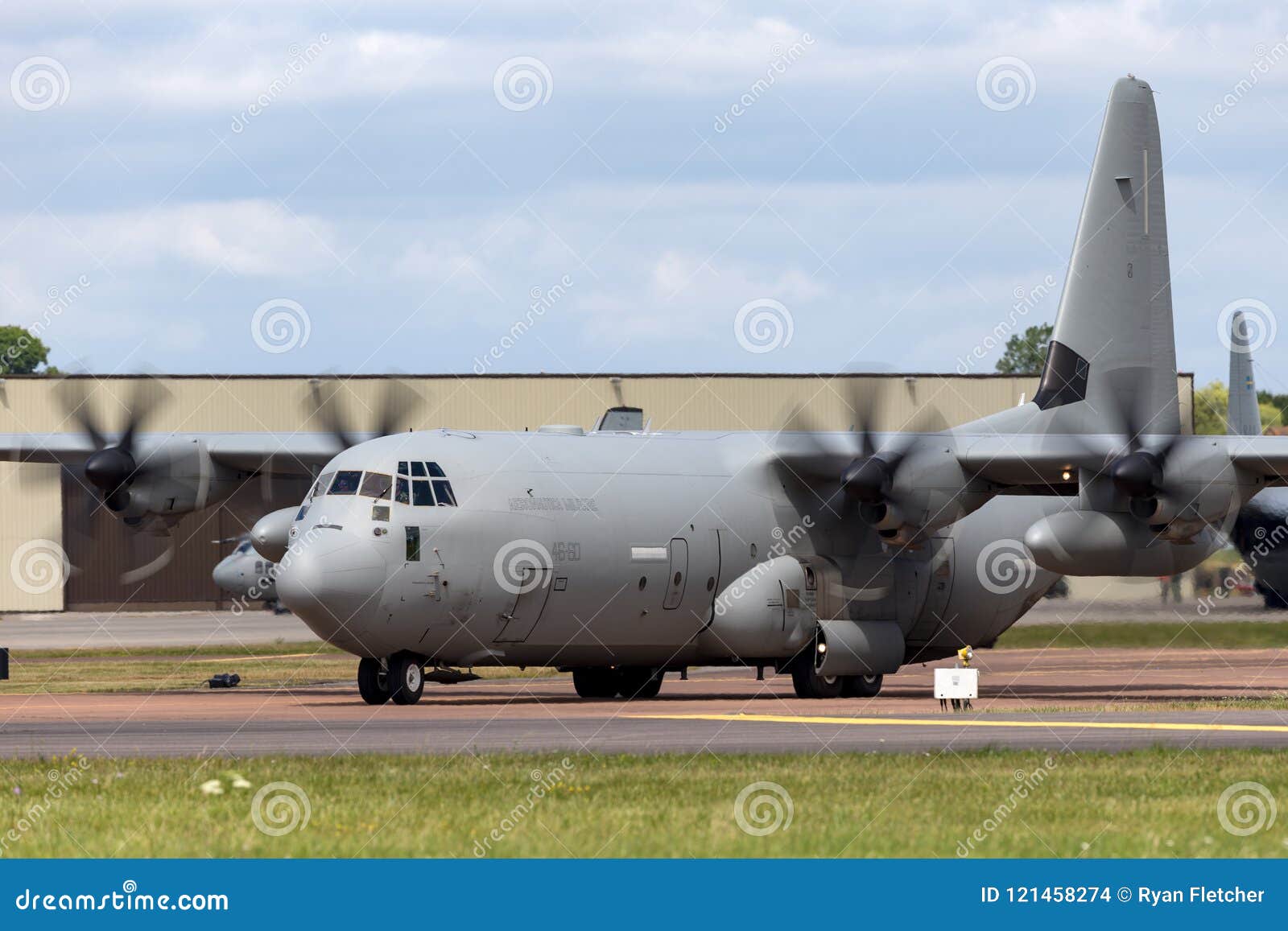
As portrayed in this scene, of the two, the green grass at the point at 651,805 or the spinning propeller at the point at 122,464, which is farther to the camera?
the spinning propeller at the point at 122,464

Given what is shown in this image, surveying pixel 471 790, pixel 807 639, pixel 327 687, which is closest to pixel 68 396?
pixel 327 687

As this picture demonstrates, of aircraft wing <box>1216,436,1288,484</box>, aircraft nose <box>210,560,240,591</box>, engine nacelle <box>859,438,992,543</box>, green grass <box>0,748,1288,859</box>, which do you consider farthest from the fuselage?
aircraft nose <box>210,560,240,591</box>

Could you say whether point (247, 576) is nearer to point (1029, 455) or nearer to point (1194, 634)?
point (1194, 634)

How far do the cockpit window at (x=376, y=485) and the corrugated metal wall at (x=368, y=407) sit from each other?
1458 inches

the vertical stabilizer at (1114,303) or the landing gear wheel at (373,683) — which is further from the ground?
the vertical stabilizer at (1114,303)

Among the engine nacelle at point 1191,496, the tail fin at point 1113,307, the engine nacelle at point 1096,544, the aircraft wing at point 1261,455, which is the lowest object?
the engine nacelle at point 1096,544

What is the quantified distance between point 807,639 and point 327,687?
9.91m

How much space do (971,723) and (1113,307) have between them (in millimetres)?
12825

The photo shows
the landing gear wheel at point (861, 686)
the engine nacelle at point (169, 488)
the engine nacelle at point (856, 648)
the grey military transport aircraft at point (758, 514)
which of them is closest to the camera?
the grey military transport aircraft at point (758, 514)

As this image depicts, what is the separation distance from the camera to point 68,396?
2414 inches

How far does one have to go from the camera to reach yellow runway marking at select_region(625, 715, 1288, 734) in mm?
22312

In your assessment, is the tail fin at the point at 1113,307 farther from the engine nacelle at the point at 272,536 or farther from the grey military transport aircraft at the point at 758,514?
the engine nacelle at the point at 272,536

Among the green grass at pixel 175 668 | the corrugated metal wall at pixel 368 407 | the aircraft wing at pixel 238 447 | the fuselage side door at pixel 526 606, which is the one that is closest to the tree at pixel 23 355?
the corrugated metal wall at pixel 368 407

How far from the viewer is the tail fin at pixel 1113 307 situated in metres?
33.8
